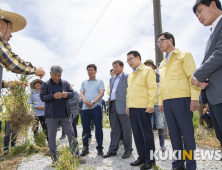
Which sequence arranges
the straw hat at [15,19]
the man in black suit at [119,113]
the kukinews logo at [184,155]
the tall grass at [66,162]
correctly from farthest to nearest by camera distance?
the man in black suit at [119,113]
the tall grass at [66,162]
the kukinews logo at [184,155]
the straw hat at [15,19]

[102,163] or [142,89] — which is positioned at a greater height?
[142,89]

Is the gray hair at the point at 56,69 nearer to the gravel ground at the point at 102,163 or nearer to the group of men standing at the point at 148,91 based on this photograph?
the group of men standing at the point at 148,91

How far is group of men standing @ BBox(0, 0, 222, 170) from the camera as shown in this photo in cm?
208

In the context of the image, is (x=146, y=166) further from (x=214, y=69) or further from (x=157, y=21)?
(x=157, y=21)

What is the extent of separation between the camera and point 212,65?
6.45 feet

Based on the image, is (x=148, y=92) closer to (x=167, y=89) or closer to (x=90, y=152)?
(x=167, y=89)

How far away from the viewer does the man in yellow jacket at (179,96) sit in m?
2.73

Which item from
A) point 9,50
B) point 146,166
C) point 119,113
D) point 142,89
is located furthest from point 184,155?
point 9,50

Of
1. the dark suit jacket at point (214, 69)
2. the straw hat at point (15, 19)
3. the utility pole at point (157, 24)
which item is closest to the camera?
the dark suit jacket at point (214, 69)

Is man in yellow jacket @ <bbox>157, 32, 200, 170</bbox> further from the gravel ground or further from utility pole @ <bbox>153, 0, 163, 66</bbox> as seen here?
utility pole @ <bbox>153, 0, 163, 66</bbox>

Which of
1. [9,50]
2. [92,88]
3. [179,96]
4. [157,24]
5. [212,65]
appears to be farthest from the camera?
[157,24]

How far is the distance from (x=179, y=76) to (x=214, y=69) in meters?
0.88

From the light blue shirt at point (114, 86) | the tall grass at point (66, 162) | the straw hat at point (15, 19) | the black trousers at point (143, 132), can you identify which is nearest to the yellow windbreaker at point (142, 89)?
the black trousers at point (143, 132)

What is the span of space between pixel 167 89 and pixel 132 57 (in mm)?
1192
